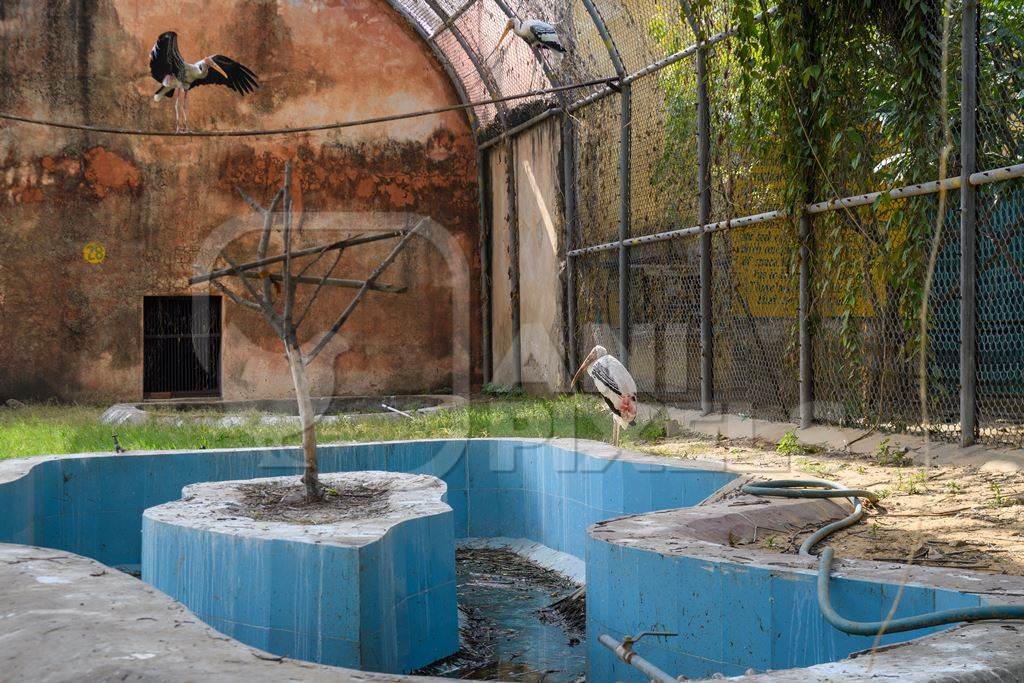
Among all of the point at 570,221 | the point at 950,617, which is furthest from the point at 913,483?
the point at 570,221

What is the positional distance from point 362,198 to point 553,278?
392 cm

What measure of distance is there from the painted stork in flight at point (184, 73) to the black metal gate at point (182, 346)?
263 cm

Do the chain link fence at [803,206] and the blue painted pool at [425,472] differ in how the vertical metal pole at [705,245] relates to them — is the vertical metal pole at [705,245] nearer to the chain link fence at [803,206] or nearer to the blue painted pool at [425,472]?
the chain link fence at [803,206]

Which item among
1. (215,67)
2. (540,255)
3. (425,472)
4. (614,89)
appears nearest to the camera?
(425,472)

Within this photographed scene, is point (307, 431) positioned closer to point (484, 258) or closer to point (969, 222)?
point (969, 222)

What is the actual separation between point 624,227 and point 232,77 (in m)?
7.11

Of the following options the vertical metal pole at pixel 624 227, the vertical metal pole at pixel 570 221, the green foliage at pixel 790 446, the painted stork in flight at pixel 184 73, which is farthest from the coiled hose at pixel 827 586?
the painted stork in flight at pixel 184 73

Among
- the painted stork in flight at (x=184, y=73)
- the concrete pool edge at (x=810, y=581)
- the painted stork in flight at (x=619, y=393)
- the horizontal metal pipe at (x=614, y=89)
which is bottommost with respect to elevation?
the concrete pool edge at (x=810, y=581)

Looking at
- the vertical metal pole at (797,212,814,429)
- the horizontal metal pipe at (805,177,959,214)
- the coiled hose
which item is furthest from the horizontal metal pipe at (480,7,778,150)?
the coiled hose

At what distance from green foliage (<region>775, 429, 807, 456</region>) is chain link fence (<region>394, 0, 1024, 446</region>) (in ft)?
1.19

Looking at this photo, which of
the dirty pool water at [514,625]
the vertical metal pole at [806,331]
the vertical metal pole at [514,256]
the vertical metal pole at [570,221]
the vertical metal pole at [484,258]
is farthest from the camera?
the vertical metal pole at [484,258]

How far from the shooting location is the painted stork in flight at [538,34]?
500 inches

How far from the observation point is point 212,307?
1612cm

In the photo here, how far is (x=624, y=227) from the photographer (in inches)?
480
